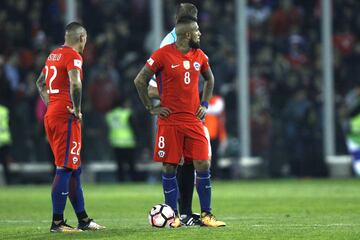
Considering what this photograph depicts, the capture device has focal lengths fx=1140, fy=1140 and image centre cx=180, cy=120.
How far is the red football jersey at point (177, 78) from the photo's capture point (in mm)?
11578

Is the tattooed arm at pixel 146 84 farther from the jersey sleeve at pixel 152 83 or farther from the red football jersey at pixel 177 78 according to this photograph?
the jersey sleeve at pixel 152 83

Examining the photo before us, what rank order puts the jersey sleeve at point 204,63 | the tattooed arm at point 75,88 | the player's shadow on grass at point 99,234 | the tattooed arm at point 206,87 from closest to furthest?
the player's shadow on grass at point 99,234
the tattooed arm at point 75,88
the jersey sleeve at point 204,63
the tattooed arm at point 206,87

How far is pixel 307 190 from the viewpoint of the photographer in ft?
63.9

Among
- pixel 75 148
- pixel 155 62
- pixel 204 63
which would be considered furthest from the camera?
pixel 204 63

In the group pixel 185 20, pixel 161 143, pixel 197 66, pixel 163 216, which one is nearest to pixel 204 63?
pixel 197 66

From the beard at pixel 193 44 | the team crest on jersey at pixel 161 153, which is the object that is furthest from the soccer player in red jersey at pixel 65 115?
the beard at pixel 193 44

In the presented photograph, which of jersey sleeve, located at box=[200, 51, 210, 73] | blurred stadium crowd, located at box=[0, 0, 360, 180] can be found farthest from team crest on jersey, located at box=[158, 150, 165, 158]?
blurred stadium crowd, located at box=[0, 0, 360, 180]

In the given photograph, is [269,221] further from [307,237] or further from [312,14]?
[312,14]

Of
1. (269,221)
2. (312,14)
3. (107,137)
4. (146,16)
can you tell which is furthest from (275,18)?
(269,221)

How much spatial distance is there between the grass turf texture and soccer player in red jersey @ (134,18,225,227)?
465 millimetres

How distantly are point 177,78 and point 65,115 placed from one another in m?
1.20

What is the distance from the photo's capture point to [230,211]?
1469 centimetres

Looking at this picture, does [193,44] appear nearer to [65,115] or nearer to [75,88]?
[75,88]

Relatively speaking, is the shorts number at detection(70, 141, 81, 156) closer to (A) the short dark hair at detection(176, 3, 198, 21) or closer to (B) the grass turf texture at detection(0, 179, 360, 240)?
(B) the grass turf texture at detection(0, 179, 360, 240)
